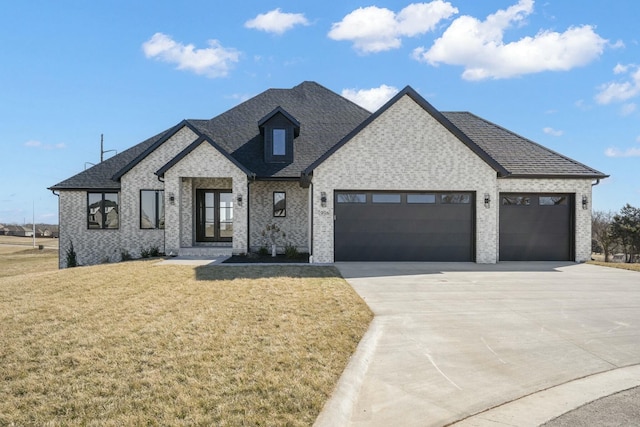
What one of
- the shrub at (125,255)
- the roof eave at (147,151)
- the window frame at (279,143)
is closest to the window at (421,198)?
the window frame at (279,143)

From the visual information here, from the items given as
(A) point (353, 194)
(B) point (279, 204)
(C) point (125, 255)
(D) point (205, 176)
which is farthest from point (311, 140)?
(C) point (125, 255)

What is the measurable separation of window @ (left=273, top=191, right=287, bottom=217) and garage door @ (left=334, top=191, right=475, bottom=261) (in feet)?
12.5

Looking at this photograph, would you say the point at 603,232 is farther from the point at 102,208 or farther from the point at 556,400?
the point at 102,208

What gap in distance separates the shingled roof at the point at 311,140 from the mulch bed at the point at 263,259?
3527 mm

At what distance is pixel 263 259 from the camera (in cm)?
1523

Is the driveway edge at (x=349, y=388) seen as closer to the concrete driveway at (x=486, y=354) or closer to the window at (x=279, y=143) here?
the concrete driveway at (x=486, y=354)

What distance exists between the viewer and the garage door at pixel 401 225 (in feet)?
48.8

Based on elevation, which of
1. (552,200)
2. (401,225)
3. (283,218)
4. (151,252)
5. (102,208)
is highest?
(552,200)

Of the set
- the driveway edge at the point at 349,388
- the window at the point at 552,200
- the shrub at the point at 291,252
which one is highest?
the window at the point at 552,200

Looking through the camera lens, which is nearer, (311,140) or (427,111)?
(427,111)

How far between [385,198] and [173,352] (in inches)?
436

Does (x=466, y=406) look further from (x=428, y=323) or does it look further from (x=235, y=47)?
(x=235, y=47)

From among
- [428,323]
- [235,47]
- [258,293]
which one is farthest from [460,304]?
[235,47]

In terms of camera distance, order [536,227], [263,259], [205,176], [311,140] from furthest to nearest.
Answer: [311,140] → [205,176] → [536,227] → [263,259]
